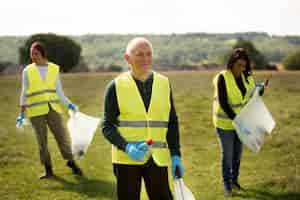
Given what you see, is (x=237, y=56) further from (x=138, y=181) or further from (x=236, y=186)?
(x=138, y=181)

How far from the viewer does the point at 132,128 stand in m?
4.96

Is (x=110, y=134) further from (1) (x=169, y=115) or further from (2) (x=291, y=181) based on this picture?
(2) (x=291, y=181)

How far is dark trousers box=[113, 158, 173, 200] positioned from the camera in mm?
5004

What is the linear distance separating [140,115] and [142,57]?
48cm

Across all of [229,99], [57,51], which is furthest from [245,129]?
[57,51]

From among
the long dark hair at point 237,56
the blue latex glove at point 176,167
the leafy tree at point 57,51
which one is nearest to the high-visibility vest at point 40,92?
the long dark hair at point 237,56

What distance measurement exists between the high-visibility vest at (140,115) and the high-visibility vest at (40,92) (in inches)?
180

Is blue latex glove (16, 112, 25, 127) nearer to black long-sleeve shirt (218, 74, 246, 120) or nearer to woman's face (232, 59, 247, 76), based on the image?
black long-sleeve shirt (218, 74, 246, 120)

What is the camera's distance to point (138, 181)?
5.05 meters

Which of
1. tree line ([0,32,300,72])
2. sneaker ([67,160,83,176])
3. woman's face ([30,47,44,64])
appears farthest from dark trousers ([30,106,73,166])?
tree line ([0,32,300,72])

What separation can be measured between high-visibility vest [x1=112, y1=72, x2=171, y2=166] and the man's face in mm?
157

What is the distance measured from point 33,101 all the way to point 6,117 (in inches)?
486

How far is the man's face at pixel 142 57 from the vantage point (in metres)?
4.83

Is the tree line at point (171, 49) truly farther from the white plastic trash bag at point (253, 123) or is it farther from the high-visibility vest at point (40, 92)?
the white plastic trash bag at point (253, 123)
